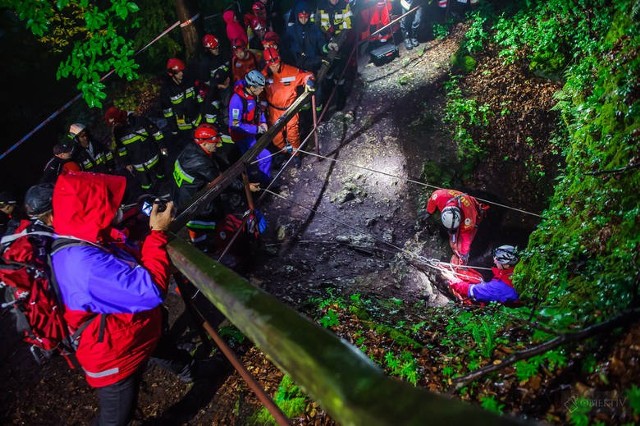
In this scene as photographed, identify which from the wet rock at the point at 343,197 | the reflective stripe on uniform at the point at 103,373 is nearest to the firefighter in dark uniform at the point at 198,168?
the reflective stripe on uniform at the point at 103,373

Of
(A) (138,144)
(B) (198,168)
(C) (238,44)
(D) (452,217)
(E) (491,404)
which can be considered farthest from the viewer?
(C) (238,44)

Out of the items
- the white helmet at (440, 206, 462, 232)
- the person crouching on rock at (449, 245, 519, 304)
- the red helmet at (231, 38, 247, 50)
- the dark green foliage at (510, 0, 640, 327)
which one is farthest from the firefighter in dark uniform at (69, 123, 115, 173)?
the dark green foliage at (510, 0, 640, 327)

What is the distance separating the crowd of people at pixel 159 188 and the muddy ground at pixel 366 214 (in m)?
0.61

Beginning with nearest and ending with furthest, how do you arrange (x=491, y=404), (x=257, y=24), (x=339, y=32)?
(x=491, y=404)
(x=339, y=32)
(x=257, y=24)

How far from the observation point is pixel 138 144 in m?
7.60

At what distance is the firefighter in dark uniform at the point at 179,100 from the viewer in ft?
28.9

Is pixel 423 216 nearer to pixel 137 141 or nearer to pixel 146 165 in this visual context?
pixel 146 165

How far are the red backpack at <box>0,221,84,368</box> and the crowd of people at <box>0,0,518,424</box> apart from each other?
0.07 meters

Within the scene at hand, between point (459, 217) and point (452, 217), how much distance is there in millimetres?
130

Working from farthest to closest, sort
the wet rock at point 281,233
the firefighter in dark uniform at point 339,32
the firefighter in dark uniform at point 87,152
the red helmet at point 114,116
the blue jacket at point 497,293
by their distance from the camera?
the firefighter in dark uniform at point 339,32 → the wet rock at point 281,233 → the red helmet at point 114,116 → the firefighter in dark uniform at point 87,152 → the blue jacket at point 497,293

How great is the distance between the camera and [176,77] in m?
8.83

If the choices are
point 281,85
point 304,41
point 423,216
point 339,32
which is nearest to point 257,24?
point 304,41

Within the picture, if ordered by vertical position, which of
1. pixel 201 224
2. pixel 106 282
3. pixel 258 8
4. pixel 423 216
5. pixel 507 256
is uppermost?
pixel 258 8

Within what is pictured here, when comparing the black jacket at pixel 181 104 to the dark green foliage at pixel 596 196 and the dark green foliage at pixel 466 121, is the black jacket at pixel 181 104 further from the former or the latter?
the dark green foliage at pixel 596 196
